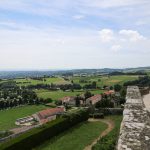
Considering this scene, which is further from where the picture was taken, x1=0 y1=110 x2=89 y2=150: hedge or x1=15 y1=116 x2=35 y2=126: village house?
x1=15 y1=116 x2=35 y2=126: village house

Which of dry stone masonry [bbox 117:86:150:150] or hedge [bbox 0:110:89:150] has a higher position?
dry stone masonry [bbox 117:86:150:150]

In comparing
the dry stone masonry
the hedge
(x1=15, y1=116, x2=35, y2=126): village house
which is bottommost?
(x1=15, y1=116, x2=35, y2=126): village house

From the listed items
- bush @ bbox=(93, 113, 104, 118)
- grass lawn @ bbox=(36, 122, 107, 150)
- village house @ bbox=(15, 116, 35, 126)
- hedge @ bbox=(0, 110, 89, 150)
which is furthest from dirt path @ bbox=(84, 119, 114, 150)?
village house @ bbox=(15, 116, 35, 126)

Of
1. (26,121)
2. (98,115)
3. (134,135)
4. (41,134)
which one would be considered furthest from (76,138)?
(26,121)

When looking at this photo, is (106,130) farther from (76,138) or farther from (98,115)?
(98,115)

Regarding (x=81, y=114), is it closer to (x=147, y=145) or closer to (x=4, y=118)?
(x=147, y=145)

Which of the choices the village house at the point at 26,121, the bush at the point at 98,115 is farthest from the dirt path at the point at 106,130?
the village house at the point at 26,121

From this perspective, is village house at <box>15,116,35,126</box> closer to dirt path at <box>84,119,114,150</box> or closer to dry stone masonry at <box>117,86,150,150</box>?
dirt path at <box>84,119,114,150</box>
